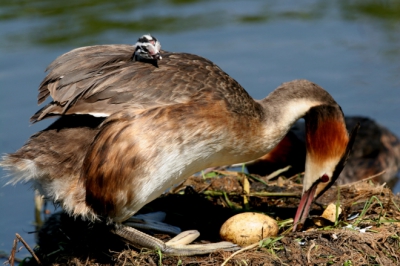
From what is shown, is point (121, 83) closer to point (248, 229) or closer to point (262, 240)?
point (248, 229)

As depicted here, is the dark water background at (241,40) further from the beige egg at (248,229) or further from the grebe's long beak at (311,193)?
the grebe's long beak at (311,193)

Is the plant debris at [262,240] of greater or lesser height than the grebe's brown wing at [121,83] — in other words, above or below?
below

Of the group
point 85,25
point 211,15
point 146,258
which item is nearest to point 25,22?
point 85,25

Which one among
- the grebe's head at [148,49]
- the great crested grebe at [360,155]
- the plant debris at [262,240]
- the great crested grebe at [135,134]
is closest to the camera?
the great crested grebe at [135,134]

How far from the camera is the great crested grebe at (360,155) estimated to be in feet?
29.6

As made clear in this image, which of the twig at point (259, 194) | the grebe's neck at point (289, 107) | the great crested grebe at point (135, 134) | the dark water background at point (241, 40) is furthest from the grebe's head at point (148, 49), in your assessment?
the dark water background at point (241, 40)

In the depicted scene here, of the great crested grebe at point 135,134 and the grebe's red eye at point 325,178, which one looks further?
the grebe's red eye at point 325,178

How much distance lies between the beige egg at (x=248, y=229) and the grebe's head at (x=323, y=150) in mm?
387

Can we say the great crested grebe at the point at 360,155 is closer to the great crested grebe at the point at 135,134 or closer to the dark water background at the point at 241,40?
the dark water background at the point at 241,40

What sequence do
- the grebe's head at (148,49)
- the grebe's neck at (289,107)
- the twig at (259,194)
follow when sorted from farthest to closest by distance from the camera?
the twig at (259,194) < the grebe's neck at (289,107) < the grebe's head at (148,49)

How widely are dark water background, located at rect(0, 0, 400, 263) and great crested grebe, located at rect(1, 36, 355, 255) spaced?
3.01m

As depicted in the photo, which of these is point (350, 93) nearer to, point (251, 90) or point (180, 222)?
point (251, 90)

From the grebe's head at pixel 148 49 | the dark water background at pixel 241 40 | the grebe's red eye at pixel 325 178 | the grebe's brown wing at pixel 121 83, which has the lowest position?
the grebe's red eye at pixel 325 178

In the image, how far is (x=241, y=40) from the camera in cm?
1243
